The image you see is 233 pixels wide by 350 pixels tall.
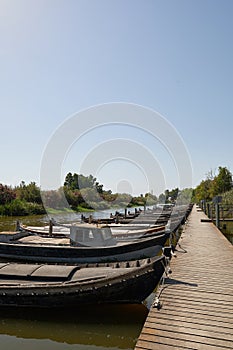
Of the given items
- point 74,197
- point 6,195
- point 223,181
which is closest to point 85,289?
point 223,181

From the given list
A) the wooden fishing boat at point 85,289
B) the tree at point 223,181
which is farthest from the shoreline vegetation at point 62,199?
the wooden fishing boat at point 85,289

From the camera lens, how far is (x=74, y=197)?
258ft

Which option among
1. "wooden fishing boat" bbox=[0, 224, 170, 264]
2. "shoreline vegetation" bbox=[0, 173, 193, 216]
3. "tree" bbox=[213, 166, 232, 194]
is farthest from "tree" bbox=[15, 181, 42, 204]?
"wooden fishing boat" bbox=[0, 224, 170, 264]

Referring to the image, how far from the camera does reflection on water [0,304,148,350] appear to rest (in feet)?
24.2

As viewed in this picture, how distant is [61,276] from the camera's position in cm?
874

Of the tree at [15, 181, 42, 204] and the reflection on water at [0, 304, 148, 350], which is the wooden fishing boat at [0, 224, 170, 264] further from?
the tree at [15, 181, 42, 204]

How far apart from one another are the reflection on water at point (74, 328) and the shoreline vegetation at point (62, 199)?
1832 inches

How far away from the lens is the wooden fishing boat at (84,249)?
44.9 ft

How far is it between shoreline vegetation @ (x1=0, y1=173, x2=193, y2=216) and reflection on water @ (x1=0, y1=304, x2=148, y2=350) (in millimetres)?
46534

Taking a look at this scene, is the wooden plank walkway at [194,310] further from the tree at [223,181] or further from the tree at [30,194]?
the tree at [30,194]

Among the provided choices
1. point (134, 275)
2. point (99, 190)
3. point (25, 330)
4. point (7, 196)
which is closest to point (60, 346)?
point (25, 330)

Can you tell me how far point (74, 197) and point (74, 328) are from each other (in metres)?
71.4

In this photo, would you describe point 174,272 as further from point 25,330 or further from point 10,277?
point 10,277

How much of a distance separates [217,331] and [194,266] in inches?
175
